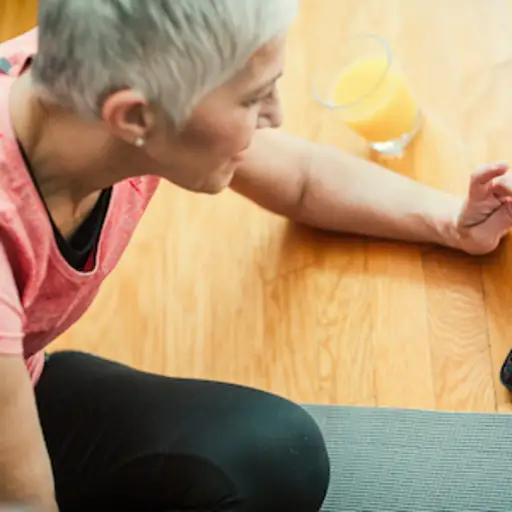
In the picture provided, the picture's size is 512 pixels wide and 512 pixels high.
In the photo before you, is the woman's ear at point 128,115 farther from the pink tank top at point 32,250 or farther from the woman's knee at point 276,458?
the woman's knee at point 276,458

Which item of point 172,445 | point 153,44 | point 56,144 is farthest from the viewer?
point 172,445

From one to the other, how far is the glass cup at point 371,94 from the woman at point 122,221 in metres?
0.21

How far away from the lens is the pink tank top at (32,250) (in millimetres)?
682

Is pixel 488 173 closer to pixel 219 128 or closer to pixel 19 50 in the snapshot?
pixel 219 128

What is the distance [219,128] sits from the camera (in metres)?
0.68

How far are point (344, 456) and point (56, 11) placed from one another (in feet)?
2.23

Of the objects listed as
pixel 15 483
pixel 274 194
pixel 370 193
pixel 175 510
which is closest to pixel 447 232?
pixel 370 193

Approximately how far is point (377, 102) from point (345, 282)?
0.90 feet

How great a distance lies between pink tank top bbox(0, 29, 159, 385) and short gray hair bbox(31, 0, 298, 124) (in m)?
0.10

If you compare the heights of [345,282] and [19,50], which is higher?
[19,50]

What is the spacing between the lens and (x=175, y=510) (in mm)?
851

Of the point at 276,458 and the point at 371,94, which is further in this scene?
the point at 371,94

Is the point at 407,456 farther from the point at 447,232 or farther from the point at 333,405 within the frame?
the point at 447,232

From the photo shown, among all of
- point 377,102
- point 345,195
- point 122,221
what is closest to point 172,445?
point 122,221
